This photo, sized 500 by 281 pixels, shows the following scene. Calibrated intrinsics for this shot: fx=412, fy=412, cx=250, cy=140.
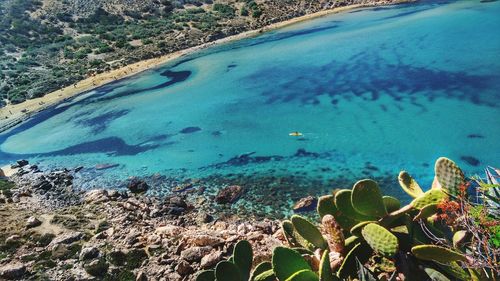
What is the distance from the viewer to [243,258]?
31.4 ft

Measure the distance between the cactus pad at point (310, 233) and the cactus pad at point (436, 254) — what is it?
206 centimetres

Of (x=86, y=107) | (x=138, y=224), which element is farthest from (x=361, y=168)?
(x=86, y=107)

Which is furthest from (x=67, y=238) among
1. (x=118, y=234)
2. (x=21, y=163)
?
(x=21, y=163)

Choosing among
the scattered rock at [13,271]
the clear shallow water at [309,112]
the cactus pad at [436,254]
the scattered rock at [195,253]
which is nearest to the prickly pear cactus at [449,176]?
the cactus pad at [436,254]

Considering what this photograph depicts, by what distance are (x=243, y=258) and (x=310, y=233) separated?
1781 millimetres

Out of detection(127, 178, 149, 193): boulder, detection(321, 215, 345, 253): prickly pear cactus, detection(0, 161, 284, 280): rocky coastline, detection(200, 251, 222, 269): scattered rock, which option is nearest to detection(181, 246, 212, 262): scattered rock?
detection(0, 161, 284, 280): rocky coastline

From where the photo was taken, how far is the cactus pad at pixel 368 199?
312 inches

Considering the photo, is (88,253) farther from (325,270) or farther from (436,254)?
(436,254)

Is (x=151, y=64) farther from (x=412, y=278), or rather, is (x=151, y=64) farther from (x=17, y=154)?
(x=412, y=278)

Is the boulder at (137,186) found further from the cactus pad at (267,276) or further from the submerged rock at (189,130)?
the cactus pad at (267,276)

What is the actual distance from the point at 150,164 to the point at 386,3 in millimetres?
45415

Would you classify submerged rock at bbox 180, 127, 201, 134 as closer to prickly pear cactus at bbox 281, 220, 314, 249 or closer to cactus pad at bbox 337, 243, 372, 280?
prickly pear cactus at bbox 281, 220, 314, 249

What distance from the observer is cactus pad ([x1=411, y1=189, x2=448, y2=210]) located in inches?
307

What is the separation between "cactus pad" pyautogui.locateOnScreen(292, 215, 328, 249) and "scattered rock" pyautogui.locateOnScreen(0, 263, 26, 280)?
382 inches
